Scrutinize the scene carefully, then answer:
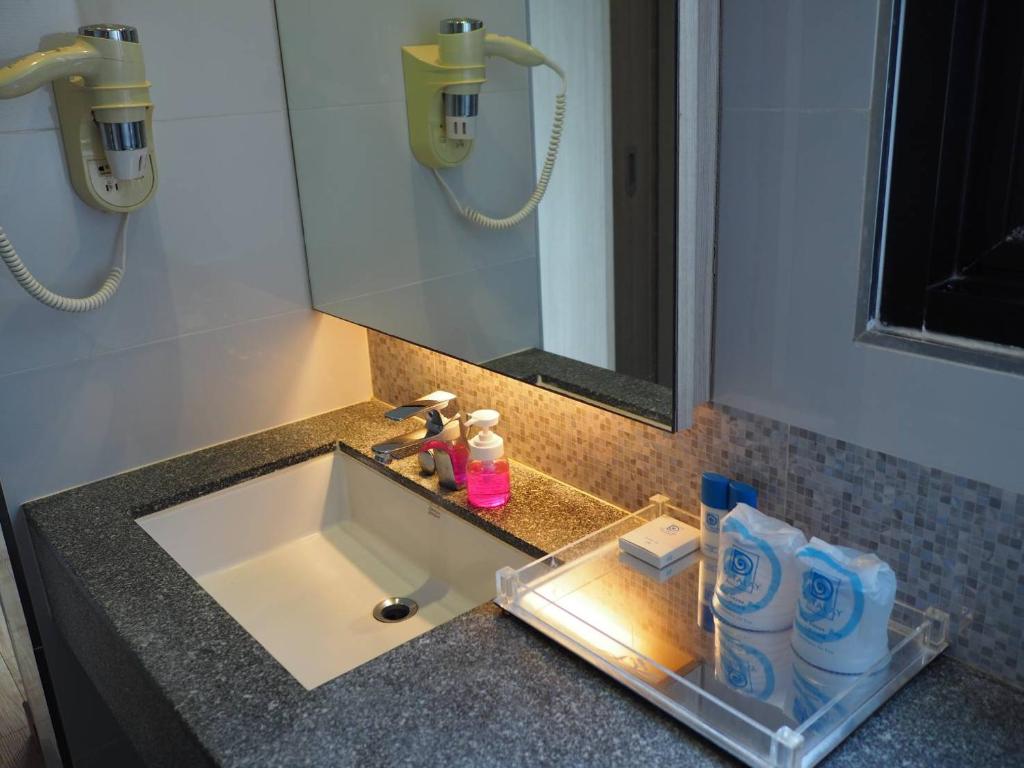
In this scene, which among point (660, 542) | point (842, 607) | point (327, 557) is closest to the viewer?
point (842, 607)

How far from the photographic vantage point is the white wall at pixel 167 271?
1412mm

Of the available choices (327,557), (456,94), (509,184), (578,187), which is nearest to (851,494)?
(578,187)

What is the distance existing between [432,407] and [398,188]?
14.0 inches

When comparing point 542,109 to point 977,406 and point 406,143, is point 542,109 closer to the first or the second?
point 406,143

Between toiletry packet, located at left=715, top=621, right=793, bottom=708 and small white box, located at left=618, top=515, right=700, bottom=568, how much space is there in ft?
0.49

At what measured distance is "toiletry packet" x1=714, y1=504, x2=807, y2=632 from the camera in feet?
3.27

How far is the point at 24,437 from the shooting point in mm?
1486

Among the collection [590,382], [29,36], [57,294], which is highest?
[29,36]

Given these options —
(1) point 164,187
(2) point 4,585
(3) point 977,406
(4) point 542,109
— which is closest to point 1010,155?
(3) point 977,406

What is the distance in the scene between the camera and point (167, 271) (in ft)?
5.14

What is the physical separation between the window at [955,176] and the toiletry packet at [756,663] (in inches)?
14.7

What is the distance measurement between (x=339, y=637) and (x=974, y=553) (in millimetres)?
916

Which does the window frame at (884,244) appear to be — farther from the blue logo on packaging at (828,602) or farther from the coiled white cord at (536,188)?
the coiled white cord at (536,188)

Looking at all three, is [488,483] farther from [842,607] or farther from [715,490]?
[842,607]
